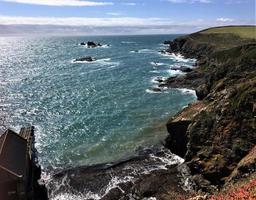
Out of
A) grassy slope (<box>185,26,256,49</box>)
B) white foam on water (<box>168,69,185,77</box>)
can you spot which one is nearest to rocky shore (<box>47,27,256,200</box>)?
white foam on water (<box>168,69,185,77</box>)

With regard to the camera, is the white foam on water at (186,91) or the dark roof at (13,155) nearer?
the dark roof at (13,155)

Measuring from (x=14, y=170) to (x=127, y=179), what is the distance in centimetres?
1465

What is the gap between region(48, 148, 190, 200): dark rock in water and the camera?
1624 inches

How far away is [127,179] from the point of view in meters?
45.0

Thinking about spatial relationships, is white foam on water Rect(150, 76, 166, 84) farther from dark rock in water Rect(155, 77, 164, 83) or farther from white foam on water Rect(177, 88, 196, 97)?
white foam on water Rect(177, 88, 196, 97)

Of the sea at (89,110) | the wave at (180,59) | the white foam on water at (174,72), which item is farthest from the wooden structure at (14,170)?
the wave at (180,59)

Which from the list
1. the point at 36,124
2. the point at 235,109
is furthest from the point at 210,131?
the point at 36,124

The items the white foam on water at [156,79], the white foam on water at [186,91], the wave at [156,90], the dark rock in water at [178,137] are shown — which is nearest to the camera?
the dark rock in water at [178,137]

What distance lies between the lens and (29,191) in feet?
124

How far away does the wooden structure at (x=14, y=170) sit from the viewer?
3447 centimetres

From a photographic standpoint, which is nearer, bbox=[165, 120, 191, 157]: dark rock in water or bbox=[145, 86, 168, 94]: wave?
bbox=[165, 120, 191, 157]: dark rock in water

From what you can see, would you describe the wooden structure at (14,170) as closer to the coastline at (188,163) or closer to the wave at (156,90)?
the coastline at (188,163)

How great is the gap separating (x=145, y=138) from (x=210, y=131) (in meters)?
15.2

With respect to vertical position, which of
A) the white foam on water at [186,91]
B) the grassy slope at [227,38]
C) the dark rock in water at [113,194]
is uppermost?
the grassy slope at [227,38]
